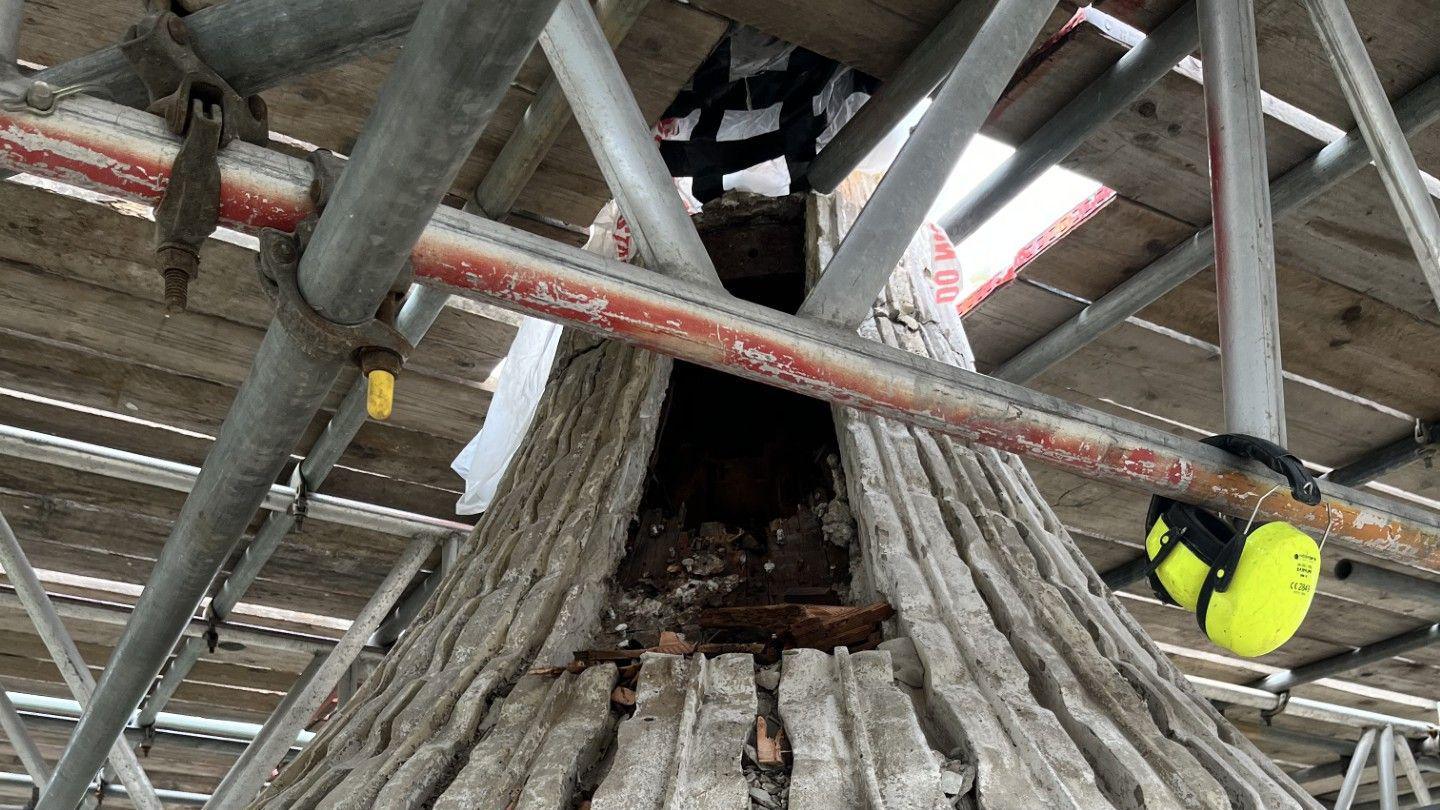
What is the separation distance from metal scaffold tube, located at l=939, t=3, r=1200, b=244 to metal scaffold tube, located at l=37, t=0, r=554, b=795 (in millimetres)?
2387

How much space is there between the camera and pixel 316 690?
5652 millimetres

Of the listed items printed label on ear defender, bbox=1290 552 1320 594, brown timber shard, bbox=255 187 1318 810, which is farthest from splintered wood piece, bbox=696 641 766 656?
printed label on ear defender, bbox=1290 552 1320 594

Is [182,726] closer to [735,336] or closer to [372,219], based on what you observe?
[735,336]

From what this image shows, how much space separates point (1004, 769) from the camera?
2.07 metres

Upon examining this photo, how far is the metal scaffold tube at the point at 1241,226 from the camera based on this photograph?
2869 millimetres

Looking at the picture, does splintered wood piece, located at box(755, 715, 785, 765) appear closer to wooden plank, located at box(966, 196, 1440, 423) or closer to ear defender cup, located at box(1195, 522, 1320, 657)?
ear defender cup, located at box(1195, 522, 1320, 657)

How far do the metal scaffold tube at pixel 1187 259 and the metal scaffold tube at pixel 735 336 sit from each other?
138 cm

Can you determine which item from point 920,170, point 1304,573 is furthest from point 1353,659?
point 920,170

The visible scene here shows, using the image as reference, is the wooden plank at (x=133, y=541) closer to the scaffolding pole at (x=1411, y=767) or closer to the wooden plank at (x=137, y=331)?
the wooden plank at (x=137, y=331)

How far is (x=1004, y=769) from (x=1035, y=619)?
677 mm

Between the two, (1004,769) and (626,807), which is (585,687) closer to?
(626,807)

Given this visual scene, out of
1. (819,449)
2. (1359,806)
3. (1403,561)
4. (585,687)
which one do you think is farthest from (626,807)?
(1359,806)

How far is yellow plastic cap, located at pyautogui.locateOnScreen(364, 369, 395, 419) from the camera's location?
2150 millimetres

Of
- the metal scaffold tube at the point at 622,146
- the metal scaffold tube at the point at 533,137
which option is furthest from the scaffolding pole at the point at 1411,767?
the metal scaffold tube at the point at 622,146
